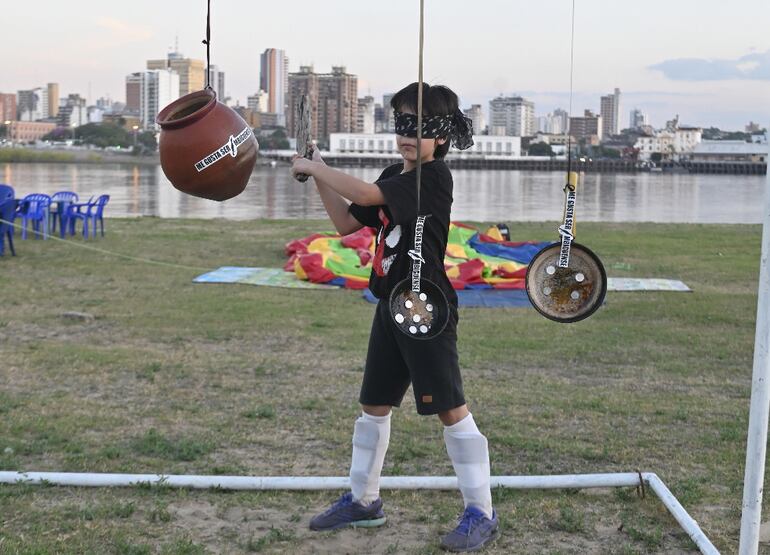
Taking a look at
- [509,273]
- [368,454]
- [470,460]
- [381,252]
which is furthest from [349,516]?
[509,273]

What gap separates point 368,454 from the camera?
13.1 ft

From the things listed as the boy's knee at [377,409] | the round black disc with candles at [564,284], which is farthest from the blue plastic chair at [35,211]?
A: the round black disc with candles at [564,284]

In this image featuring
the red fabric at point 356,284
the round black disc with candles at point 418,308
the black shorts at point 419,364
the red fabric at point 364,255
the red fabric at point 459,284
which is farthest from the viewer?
the red fabric at point 364,255

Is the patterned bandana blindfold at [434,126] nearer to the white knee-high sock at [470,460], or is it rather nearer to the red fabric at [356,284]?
the white knee-high sock at [470,460]

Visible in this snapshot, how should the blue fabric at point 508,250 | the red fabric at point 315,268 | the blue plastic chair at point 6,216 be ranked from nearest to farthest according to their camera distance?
the red fabric at point 315,268 < the blue fabric at point 508,250 < the blue plastic chair at point 6,216

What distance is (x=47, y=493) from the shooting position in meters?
4.34

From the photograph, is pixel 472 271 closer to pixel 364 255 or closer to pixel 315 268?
pixel 364 255

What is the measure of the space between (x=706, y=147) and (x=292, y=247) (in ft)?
471

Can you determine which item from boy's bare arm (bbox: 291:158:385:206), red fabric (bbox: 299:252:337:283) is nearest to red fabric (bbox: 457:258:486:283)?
red fabric (bbox: 299:252:337:283)

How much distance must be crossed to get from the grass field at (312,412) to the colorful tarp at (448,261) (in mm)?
670

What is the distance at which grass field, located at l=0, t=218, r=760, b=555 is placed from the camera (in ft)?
13.2

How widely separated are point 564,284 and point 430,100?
86cm

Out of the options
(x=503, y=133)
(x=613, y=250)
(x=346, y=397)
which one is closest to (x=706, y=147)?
(x=503, y=133)

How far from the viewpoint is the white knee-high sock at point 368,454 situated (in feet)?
12.9
